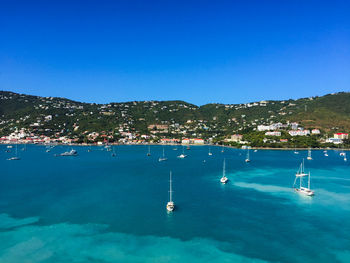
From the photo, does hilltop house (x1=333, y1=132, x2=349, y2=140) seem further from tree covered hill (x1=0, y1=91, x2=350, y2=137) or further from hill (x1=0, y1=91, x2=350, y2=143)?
hill (x1=0, y1=91, x2=350, y2=143)

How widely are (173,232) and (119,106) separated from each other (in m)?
172

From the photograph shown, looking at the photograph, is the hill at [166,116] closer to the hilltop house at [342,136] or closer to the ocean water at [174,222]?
the hilltop house at [342,136]

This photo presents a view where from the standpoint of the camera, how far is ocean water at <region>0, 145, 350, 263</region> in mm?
16688

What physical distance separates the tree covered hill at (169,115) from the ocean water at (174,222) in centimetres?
9362

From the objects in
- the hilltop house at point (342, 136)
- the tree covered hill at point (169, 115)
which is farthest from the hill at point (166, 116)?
the hilltop house at point (342, 136)

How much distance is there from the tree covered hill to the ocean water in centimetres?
9362

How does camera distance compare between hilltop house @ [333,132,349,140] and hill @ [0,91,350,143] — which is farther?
hill @ [0,91,350,143]

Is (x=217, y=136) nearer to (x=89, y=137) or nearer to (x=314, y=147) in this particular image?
(x=314, y=147)

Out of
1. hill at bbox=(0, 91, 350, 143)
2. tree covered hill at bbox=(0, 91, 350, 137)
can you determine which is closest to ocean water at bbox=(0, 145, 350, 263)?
hill at bbox=(0, 91, 350, 143)

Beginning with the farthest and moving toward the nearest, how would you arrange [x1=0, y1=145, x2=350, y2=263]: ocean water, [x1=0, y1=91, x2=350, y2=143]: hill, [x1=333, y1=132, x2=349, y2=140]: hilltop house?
[x1=0, y1=91, x2=350, y2=143]: hill, [x1=333, y1=132, x2=349, y2=140]: hilltop house, [x1=0, y1=145, x2=350, y2=263]: ocean water

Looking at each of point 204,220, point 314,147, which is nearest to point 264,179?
point 204,220

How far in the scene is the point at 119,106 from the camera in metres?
185

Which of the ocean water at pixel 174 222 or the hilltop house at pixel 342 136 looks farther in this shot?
the hilltop house at pixel 342 136

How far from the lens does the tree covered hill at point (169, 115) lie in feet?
412
